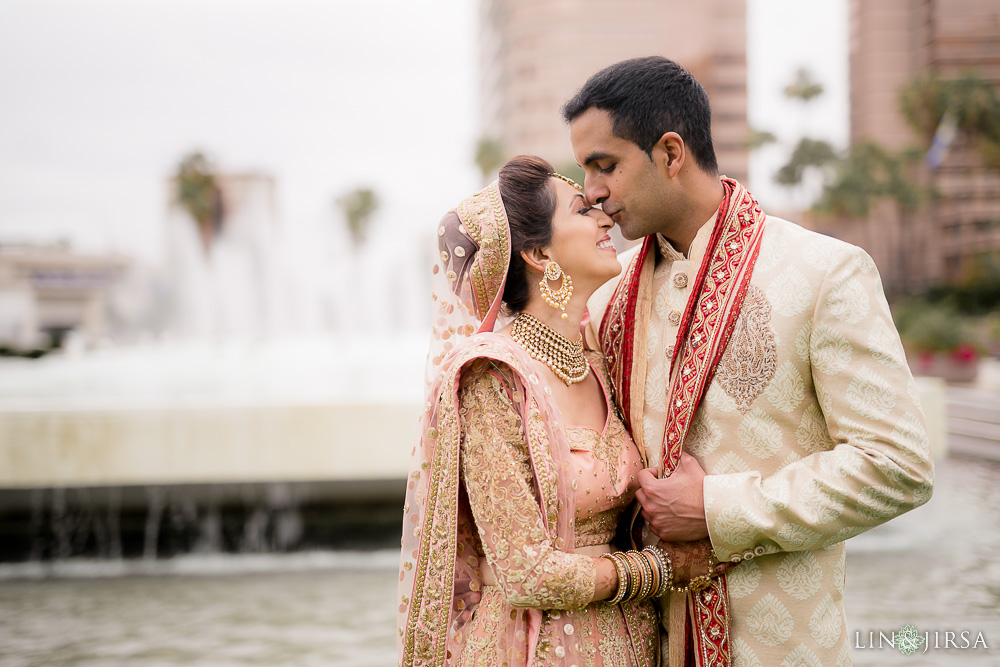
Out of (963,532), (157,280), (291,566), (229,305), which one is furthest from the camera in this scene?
(157,280)

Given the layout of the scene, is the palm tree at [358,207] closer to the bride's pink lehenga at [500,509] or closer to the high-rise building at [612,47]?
the high-rise building at [612,47]

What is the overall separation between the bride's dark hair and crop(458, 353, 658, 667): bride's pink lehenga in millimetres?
266

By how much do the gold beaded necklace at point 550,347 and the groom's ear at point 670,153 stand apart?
1.48 ft

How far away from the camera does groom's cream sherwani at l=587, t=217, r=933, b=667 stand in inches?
58.9

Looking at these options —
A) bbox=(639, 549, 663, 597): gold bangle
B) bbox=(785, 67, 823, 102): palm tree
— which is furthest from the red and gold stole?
bbox=(785, 67, 823, 102): palm tree

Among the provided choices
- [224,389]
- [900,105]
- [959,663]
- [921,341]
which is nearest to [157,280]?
[224,389]

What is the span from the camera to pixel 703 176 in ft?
5.88

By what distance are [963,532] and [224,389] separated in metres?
7.22

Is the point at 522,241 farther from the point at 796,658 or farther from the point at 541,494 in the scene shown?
the point at 796,658

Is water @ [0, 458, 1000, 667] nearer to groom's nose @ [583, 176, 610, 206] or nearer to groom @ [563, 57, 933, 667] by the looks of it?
groom @ [563, 57, 933, 667]

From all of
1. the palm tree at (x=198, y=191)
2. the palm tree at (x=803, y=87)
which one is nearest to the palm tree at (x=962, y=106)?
the palm tree at (x=803, y=87)

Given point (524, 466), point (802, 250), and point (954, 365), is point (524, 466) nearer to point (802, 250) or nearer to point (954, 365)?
point (802, 250)

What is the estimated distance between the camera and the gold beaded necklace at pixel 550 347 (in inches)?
69.7

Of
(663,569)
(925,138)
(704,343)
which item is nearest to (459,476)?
(663,569)
